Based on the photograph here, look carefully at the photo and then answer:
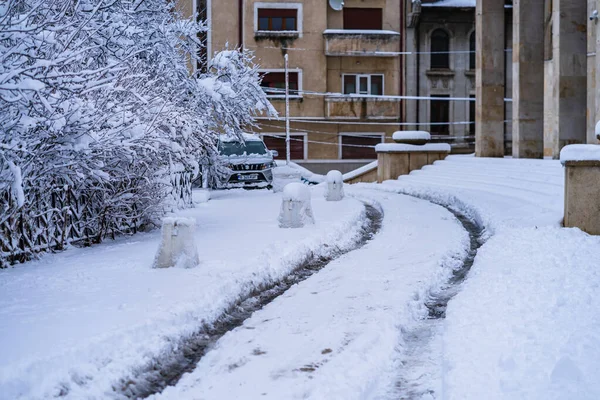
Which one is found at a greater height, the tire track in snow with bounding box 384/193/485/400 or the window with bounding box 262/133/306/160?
the window with bounding box 262/133/306/160

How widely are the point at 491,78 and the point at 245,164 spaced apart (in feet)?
32.6

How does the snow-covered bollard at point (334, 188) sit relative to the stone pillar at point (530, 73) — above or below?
below

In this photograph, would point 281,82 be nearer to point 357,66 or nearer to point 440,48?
point 357,66

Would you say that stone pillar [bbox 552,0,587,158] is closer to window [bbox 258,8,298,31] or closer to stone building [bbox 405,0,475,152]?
stone building [bbox 405,0,475,152]

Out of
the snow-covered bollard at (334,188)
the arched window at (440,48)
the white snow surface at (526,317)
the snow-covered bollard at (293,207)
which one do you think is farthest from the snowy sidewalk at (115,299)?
the arched window at (440,48)

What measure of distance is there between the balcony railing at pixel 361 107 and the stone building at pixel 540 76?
1220 centimetres

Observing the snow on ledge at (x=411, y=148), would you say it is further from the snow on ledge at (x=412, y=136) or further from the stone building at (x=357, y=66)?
the stone building at (x=357, y=66)

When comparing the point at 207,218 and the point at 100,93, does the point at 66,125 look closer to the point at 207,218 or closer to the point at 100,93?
the point at 100,93

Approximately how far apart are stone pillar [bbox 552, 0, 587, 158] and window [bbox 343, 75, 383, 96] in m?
19.3

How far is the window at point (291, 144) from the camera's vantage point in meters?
40.4

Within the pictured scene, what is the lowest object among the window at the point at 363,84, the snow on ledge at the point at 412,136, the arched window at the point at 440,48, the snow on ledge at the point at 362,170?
the snow on ledge at the point at 362,170

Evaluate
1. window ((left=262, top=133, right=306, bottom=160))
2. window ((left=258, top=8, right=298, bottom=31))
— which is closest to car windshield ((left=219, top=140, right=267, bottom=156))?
window ((left=262, top=133, right=306, bottom=160))

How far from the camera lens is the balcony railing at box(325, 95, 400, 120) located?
1576 inches

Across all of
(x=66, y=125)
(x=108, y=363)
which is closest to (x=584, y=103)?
(x=66, y=125)
